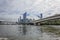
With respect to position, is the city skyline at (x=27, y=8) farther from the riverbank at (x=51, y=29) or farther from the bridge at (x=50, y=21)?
the riverbank at (x=51, y=29)

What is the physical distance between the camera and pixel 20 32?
204cm

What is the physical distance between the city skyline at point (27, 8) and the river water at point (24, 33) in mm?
169

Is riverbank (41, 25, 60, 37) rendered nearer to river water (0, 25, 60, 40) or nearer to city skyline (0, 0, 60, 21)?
river water (0, 25, 60, 40)

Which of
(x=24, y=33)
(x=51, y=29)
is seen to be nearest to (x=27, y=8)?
(x=24, y=33)

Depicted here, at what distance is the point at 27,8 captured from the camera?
2092 millimetres

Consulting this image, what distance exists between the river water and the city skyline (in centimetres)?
17

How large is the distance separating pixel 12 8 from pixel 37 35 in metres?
0.67

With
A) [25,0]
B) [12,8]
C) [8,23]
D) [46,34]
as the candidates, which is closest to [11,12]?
[12,8]

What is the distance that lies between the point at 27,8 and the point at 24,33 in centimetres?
46

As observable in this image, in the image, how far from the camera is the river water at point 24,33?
6.54 feet

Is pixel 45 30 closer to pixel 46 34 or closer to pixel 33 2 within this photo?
pixel 46 34

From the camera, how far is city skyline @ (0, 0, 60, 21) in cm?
204

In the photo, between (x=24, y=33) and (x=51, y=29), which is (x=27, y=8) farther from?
(x=51, y=29)

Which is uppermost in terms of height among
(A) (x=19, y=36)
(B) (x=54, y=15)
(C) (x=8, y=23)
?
(B) (x=54, y=15)
